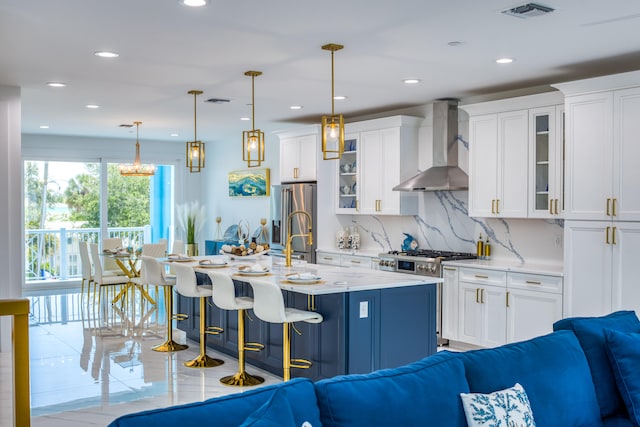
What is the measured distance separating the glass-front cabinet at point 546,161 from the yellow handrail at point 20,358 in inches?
179

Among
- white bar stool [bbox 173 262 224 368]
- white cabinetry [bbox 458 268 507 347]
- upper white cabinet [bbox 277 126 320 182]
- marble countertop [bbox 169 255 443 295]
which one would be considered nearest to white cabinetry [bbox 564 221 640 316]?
white cabinetry [bbox 458 268 507 347]

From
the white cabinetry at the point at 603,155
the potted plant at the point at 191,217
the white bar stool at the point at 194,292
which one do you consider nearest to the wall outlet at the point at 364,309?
the white bar stool at the point at 194,292

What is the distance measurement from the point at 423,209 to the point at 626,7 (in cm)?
387

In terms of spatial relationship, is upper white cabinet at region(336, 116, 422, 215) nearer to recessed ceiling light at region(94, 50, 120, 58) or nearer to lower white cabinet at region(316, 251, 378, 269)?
lower white cabinet at region(316, 251, 378, 269)

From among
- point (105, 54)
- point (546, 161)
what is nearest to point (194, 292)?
point (105, 54)

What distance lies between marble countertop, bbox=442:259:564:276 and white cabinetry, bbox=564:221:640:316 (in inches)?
8.1

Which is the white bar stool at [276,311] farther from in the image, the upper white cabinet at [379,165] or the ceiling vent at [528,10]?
the upper white cabinet at [379,165]

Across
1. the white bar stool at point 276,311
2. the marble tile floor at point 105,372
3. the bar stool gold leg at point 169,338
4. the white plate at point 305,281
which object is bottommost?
the marble tile floor at point 105,372

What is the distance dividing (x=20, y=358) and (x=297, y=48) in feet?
9.51

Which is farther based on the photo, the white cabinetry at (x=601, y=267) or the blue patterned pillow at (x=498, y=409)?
the white cabinetry at (x=601, y=267)

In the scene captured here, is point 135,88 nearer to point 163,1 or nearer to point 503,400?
point 163,1

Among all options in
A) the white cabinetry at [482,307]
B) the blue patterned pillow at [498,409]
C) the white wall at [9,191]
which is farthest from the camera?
the white wall at [9,191]

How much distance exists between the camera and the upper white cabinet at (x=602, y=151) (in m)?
4.88

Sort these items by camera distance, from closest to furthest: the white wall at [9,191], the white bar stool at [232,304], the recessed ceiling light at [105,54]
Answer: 1. the recessed ceiling light at [105,54]
2. the white bar stool at [232,304]
3. the white wall at [9,191]
